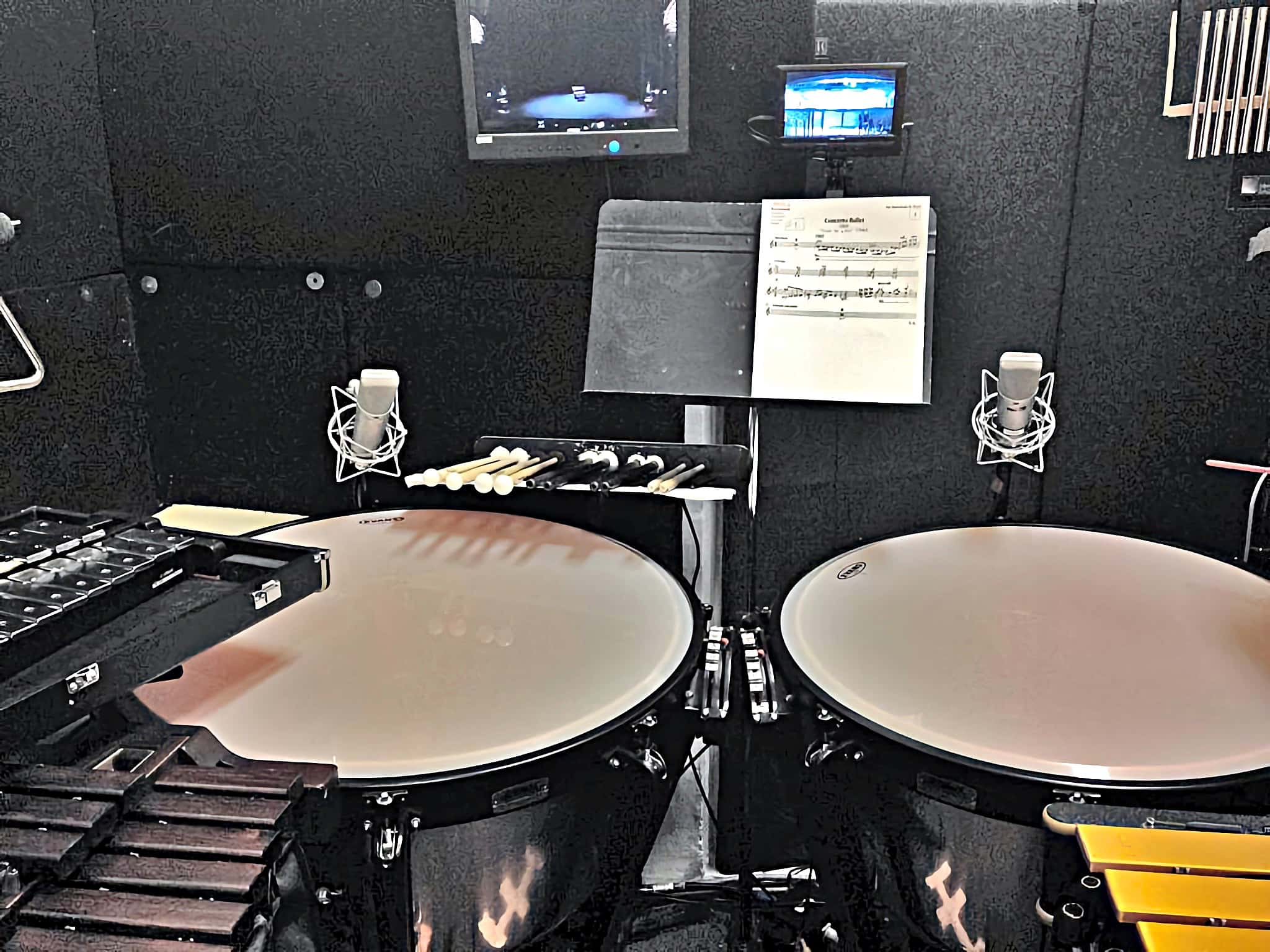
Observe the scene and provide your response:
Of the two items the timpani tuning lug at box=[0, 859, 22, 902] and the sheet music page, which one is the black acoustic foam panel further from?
the timpani tuning lug at box=[0, 859, 22, 902]

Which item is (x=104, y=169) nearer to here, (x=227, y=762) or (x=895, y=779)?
(x=227, y=762)

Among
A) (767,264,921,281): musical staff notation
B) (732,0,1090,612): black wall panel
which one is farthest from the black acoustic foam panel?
(767,264,921,281): musical staff notation

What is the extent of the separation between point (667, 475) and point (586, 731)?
64 cm

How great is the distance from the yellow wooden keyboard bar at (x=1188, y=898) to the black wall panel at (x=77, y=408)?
1894 millimetres

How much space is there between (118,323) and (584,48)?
3.72 ft

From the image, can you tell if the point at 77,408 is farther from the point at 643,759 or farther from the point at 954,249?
the point at 954,249

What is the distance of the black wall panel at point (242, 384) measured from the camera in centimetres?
213

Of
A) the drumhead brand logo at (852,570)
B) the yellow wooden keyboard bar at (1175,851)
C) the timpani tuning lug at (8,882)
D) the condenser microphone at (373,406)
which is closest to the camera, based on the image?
the timpani tuning lug at (8,882)

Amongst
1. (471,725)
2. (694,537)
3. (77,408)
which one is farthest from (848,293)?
(77,408)

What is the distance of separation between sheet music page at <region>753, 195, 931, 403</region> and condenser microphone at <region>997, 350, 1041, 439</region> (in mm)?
204

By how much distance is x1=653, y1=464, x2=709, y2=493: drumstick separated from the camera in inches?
63.5

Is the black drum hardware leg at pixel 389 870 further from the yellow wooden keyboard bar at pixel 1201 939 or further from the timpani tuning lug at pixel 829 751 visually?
the yellow wooden keyboard bar at pixel 1201 939

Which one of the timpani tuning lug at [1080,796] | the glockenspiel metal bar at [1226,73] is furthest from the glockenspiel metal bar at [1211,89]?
the timpani tuning lug at [1080,796]

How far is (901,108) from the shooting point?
1622 millimetres
